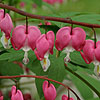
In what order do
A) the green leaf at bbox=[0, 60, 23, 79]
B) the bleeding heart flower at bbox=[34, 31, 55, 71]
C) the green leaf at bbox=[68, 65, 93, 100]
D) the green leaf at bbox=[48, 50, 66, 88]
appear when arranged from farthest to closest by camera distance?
the green leaf at bbox=[0, 60, 23, 79]
the green leaf at bbox=[68, 65, 93, 100]
the green leaf at bbox=[48, 50, 66, 88]
the bleeding heart flower at bbox=[34, 31, 55, 71]

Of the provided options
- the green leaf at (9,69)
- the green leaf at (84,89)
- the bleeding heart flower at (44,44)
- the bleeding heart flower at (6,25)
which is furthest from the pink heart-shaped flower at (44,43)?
the green leaf at (9,69)

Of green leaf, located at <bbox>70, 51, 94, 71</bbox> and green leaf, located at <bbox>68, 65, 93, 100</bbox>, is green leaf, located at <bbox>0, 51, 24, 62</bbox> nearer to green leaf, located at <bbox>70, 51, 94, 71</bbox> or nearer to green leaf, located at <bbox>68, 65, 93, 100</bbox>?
green leaf, located at <bbox>70, 51, 94, 71</bbox>

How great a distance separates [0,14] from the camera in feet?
3.24

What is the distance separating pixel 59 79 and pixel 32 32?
0.74 feet

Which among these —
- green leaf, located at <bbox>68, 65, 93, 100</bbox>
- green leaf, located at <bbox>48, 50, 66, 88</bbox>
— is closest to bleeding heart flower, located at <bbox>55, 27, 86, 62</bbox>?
green leaf, located at <bbox>48, 50, 66, 88</bbox>

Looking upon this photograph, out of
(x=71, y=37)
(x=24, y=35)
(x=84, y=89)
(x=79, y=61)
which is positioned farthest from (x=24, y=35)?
(x=84, y=89)

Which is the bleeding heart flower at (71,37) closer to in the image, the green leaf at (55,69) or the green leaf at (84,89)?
the green leaf at (55,69)

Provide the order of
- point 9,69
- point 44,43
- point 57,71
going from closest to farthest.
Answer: point 44,43
point 57,71
point 9,69

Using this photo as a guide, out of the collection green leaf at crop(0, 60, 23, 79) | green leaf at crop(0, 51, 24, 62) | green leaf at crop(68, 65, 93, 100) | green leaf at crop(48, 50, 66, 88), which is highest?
green leaf at crop(0, 51, 24, 62)

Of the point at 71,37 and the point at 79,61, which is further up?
the point at 71,37

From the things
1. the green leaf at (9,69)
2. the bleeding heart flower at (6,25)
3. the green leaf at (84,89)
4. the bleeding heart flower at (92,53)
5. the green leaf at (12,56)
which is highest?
the bleeding heart flower at (6,25)

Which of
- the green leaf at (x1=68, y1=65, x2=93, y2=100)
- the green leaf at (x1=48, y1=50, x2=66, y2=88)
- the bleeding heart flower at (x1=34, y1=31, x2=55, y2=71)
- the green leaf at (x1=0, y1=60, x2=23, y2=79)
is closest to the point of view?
the bleeding heart flower at (x1=34, y1=31, x2=55, y2=71)

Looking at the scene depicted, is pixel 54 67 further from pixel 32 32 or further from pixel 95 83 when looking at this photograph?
pixel 95 83

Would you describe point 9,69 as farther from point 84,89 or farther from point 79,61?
point 79,61
